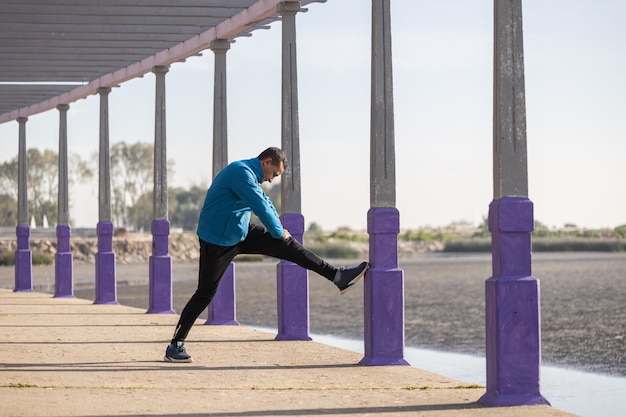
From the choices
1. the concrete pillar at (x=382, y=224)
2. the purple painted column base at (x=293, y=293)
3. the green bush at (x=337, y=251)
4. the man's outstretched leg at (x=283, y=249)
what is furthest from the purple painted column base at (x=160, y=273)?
the green bush at (x=337, y=251)

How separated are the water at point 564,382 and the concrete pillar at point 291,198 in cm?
150

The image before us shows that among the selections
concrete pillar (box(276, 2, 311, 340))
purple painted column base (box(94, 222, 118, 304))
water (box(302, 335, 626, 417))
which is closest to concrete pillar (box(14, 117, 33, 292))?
purple painted column base (box(94, 222, 118, 304))

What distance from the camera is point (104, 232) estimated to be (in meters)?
22.6

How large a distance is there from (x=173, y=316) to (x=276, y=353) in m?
6.05

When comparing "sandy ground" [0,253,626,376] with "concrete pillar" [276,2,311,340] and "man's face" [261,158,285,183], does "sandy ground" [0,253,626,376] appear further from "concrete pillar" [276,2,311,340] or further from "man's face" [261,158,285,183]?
"man's face" [261,158,285,183]

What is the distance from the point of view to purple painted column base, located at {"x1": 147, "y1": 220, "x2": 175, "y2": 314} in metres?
19.2

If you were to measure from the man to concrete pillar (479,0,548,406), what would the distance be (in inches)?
80.0

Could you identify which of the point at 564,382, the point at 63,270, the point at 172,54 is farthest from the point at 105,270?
the point at 564,382

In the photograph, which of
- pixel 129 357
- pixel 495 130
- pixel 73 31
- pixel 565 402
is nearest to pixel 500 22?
pixel 495 130

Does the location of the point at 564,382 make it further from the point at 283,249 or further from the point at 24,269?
the point at 24,269

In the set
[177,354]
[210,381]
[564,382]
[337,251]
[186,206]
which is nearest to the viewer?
[210,381]

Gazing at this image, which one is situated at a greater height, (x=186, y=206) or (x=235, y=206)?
(x=186, y=206)

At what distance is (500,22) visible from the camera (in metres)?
9.33

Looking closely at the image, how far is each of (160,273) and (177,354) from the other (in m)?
7.95
